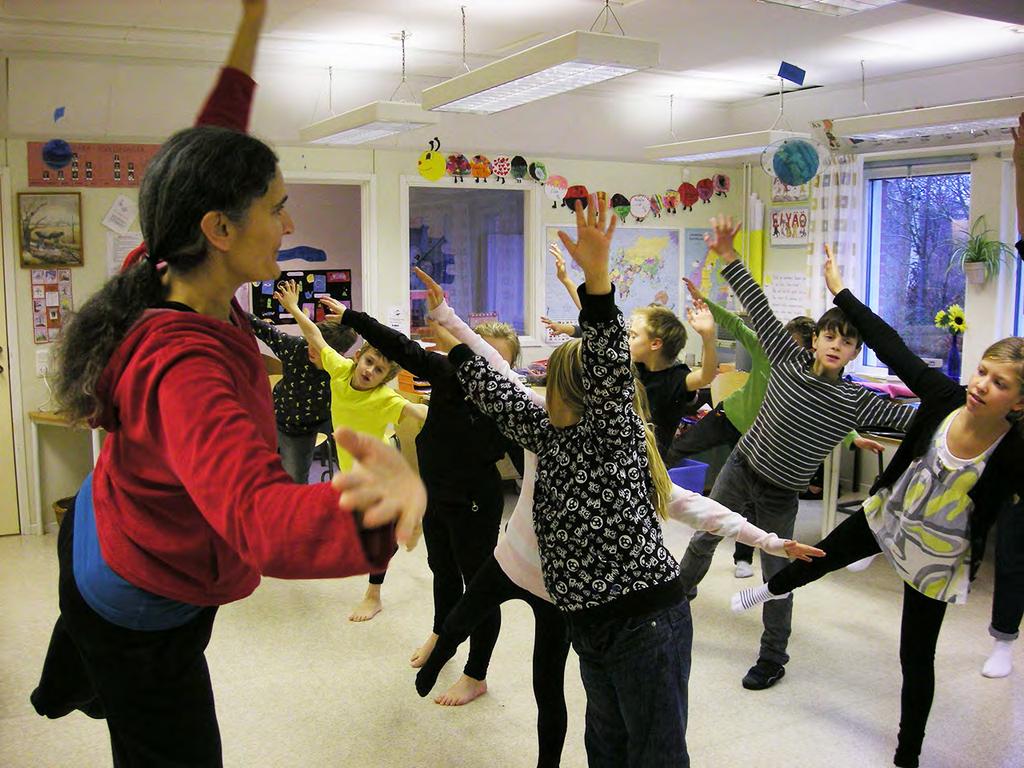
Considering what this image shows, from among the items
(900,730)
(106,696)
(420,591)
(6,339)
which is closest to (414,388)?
(420,591)

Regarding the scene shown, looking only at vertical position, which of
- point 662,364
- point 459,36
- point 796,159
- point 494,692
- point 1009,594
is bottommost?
point 494,692

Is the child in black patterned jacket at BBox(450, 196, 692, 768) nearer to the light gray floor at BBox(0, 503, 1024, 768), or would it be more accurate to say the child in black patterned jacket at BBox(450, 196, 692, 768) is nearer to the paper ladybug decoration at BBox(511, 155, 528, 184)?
the light gray floor at BBox(0, 503, 1024, 768)

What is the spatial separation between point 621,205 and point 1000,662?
4371mm

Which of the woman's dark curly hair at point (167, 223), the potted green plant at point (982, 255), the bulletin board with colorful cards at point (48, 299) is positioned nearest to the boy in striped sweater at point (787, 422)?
the woman's dark curly hair at point (167, 223)

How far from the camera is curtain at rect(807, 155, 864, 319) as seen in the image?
255 inches

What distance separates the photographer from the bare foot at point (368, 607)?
398 centimetres

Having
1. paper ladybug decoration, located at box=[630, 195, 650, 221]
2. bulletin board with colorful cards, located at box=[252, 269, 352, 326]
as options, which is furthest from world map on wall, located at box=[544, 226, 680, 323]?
bulletin board with colorful cards, located at box=[252, 269, 352, 326]

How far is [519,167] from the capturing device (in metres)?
6.60

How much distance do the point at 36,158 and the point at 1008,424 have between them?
16.2ft

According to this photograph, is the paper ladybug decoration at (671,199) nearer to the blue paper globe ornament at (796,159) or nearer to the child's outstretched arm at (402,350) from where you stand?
the blue paper globe ornament at (796,159)

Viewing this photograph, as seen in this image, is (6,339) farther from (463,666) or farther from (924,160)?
(924,160)

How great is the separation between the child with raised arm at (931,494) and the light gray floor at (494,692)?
39 centimetres

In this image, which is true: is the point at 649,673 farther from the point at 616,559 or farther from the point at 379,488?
the point at 379,488

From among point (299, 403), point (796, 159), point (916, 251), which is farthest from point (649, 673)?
point (916, 251)
